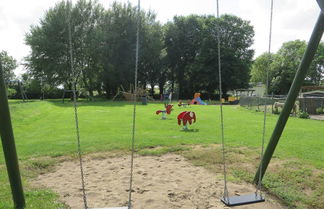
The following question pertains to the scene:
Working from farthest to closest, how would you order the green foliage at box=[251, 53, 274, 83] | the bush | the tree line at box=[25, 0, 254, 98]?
1. the green foliage at box=[251, 53, 274, 83]
2. the tree line at box=[25, 0, 254, 98]
3. the bush

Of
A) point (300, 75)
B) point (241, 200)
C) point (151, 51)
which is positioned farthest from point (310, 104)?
point (151, 51)

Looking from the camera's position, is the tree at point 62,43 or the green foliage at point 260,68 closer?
the tree at point 62,43

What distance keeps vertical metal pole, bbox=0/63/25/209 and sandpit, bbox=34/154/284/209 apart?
1.74 ft

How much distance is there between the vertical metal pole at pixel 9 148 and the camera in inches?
110

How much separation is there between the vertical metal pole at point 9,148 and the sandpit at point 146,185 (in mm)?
530

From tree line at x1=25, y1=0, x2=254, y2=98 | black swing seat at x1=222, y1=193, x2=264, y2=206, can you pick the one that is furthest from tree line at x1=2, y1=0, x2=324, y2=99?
black swing seat at x1=222, y1=193, x2=264, y2=206

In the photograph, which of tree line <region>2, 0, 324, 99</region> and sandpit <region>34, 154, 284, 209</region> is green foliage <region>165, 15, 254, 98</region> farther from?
sandpit <region>34, 154, 284, 209</region>

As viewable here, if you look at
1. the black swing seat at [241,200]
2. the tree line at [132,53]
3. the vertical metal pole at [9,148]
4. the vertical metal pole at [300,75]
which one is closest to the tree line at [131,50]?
the tree line at [132,53]

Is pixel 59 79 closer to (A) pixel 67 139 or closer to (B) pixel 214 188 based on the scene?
(A) pixel 67 139

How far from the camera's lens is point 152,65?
1582 inches

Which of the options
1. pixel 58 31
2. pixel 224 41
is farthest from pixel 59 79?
pixel 224 41

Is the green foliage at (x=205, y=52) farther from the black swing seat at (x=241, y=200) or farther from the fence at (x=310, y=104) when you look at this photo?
the black swing seat at (x=241, y=200)

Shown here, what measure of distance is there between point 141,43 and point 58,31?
33.7ft

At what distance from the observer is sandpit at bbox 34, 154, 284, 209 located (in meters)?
3.28
